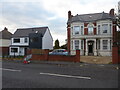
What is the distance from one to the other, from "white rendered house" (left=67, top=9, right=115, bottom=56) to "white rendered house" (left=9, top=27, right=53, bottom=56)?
978 cm

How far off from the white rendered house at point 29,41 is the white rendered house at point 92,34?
9.78 m

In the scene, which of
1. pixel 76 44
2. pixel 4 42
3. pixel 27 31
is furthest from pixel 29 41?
pixel 76 44

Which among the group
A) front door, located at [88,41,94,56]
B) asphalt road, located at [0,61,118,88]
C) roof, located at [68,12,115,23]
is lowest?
asphalt road, located at [0,61,118,88]

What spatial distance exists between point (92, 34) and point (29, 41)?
62.5ft

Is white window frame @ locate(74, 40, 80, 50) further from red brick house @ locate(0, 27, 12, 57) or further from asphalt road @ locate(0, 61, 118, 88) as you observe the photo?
red brick house @ locate(0, 27, 12, 57)

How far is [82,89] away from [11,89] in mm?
3197

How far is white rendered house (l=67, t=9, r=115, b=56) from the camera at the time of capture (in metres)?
24.0

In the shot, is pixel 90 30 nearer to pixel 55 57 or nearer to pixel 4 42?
pixel 55 57

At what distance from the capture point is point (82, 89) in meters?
4.97

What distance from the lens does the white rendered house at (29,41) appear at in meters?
33.2

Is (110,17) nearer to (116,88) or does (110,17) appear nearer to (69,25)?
(69,25)

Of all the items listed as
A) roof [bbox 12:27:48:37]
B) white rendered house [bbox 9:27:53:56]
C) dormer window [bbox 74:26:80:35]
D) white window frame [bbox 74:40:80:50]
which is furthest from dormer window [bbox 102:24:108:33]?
roof [bbox 12:27:48:37]

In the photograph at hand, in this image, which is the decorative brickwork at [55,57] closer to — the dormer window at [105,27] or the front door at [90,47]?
the front door at [90,47]

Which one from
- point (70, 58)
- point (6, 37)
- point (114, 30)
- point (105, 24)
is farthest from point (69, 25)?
point (6, 37)
